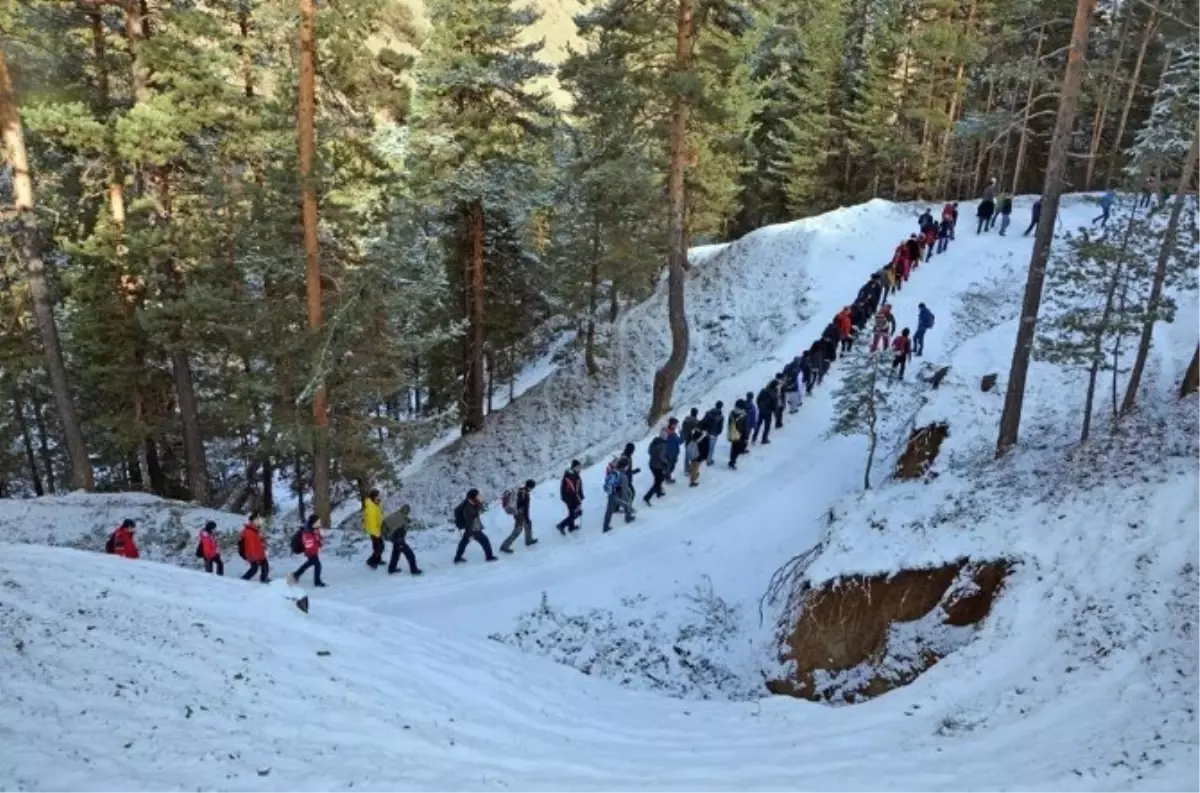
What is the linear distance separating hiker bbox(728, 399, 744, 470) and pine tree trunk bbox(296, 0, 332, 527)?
8129 mm

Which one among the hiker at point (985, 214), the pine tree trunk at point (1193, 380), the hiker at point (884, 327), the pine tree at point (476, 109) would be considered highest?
the pine tree at point (476, 109)

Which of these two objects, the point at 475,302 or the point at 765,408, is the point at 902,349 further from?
the point at 475,302

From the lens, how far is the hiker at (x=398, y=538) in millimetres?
13336

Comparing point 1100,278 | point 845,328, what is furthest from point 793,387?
point 1100,278

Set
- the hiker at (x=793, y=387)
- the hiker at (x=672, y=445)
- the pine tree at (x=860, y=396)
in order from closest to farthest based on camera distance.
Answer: the pine tree at (x=860, y=396), the hiker at (x=672, y=445), the hiker at (x=793, y=387)

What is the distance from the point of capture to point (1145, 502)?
9.84 metres

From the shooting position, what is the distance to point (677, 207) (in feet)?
63.2

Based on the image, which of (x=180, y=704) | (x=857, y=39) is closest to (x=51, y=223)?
(x=180, y=704)

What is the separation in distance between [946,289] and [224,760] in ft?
78.0

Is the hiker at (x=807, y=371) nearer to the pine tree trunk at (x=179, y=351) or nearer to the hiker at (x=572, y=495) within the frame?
the hiker at (x=572, y=495)

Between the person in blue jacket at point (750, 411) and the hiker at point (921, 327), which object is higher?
the hiker at point (921, 327)

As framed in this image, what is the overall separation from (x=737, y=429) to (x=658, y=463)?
2.16 meters

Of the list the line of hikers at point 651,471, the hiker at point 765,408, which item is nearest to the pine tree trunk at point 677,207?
the line of hikers at point 651,471

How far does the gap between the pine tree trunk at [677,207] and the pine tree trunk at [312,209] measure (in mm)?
7790
